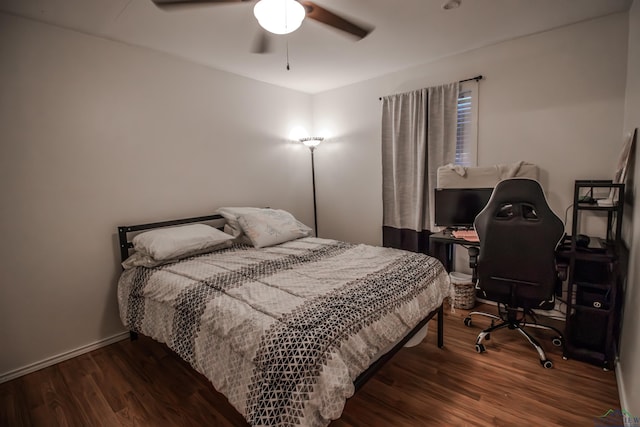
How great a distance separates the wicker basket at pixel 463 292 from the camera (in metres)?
2.97

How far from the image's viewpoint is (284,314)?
144 centimetres

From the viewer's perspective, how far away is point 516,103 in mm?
2740

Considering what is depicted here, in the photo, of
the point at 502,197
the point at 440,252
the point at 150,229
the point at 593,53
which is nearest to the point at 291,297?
the point at 502,197

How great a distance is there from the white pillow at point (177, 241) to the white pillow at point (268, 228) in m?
0.25

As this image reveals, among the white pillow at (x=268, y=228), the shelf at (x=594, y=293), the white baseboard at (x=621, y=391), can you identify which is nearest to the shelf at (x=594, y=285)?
the shelf at (x=594, y=293)

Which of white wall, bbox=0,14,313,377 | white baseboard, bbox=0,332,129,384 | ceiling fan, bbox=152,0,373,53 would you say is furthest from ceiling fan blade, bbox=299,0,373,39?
white baseboard, bbox=0,332,129,384

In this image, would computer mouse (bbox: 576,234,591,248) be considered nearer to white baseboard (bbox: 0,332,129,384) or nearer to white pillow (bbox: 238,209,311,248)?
white pillow (bbox: 238,209,311,248)

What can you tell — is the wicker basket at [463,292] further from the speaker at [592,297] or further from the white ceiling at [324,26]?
the white ceiling at [324,26]

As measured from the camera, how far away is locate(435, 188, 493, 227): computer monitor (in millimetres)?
2793

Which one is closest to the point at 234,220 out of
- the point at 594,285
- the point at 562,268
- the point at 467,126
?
the point at 467,126

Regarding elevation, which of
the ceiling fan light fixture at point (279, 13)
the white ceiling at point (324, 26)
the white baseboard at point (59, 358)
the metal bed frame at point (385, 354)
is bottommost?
the white baseboard at point (59, 358)

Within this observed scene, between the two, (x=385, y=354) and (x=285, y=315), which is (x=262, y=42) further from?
(x=385, y=354)

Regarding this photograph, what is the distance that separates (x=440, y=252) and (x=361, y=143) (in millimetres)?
1649

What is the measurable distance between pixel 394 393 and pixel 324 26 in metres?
2.56
